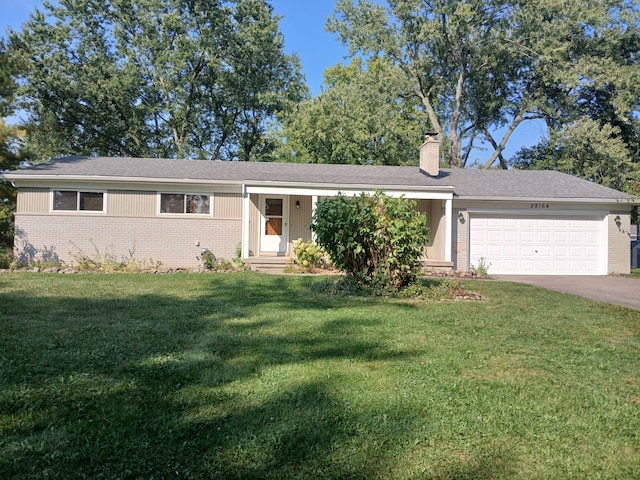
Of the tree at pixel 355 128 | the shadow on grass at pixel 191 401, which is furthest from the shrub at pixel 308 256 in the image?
the tree at pixel 355 128

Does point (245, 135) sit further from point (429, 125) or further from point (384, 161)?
point (429, 125)

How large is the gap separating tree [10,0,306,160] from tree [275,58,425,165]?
3917 millimetres

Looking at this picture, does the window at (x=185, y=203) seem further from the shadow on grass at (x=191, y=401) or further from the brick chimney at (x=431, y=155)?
the brick chimney at (x=431, y=155)

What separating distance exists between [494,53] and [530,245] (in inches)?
631

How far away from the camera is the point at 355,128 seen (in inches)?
900

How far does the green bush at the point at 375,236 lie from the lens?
327 inches

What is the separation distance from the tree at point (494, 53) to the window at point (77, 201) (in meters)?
20.0

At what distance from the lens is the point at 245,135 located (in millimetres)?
28281

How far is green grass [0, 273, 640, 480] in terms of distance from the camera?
2.52 metres

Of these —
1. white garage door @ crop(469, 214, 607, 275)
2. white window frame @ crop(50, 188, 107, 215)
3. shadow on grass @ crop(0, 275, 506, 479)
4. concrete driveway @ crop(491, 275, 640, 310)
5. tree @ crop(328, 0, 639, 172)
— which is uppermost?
tree @ crop(328, 0, 639, 172)

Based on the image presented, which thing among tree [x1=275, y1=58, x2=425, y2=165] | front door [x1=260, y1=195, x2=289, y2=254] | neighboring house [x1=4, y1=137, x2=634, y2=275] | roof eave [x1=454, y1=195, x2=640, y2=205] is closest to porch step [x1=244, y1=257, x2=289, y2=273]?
neighboring house [x1=4, y1=137, x2=634, y2=275]

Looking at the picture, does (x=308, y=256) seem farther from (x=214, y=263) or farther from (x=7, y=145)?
(x=7, y=145)

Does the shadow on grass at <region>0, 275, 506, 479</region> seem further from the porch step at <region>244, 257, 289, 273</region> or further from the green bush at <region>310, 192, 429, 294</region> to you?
the porch step at <region>244, 257, 289, 273</region>

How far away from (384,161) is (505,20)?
11.4 meters
